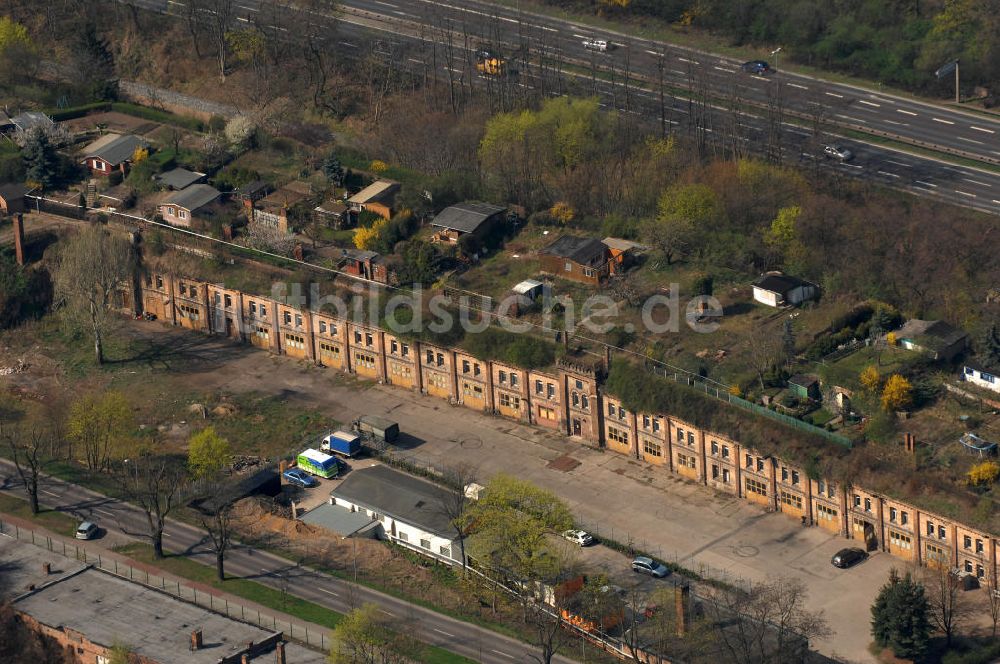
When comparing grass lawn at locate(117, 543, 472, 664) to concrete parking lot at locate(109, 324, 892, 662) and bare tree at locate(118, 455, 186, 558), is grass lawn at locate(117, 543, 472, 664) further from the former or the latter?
concrete parking lot at locate(109, 324, 892, 662)

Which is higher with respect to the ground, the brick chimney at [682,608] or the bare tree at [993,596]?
the brick chimney at [682,608]

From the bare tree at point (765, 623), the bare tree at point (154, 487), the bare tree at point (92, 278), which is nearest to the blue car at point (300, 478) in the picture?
the bare tree at point (154, 487)

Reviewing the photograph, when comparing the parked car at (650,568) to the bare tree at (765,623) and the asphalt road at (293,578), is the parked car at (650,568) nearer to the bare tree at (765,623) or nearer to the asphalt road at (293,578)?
the bare tree at (765,623)

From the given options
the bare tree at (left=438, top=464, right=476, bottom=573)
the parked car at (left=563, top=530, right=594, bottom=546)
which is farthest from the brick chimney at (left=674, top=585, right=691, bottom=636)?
the bare tree at (left=438, top=464, right=476, bottom=573)

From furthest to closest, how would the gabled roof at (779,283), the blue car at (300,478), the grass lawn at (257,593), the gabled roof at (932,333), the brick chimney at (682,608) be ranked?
the gabled roof at (779,283) → the blue car at (300,478) → the gabled roof at (932,333) → the grass lawn at (257,593) → the brick chimney at (682,608)

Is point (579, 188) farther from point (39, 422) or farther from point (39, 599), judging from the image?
point (39, 599)

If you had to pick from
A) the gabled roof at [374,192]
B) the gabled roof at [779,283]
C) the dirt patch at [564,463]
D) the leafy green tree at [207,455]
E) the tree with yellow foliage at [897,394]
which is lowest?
the dirt patch at [564,463]

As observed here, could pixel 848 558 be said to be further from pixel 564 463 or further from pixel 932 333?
pixel 564 463
